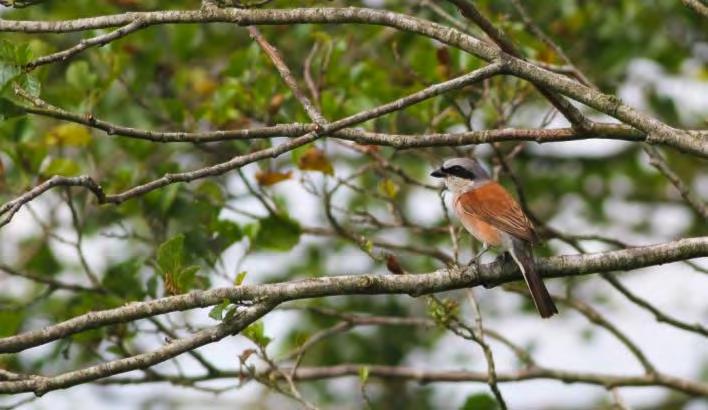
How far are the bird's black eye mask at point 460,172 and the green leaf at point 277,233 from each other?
97 cm

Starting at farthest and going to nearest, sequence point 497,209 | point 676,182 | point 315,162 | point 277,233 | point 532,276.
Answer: point 277,233
point 315,162
point 497,209
point 676,182
point 532,276

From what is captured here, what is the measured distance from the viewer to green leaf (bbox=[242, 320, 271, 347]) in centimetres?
527

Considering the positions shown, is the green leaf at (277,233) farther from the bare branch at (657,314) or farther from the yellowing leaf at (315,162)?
the bare branch at (657,314)

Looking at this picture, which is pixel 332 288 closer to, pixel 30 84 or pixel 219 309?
A: pixel 219 309

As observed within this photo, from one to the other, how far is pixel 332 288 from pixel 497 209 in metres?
2.07

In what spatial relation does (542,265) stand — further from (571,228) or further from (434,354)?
(434,354)

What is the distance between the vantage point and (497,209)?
6.09 m

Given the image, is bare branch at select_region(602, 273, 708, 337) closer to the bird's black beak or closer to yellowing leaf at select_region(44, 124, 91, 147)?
the bird's black beak

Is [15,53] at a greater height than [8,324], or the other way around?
[15,53]

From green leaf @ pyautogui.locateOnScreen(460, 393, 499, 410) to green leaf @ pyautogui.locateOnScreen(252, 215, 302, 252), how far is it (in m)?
1.47

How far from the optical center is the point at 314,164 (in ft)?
20.9

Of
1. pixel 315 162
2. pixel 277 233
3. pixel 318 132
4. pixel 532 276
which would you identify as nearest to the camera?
pixel 318 132

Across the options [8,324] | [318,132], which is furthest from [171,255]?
[8,324]

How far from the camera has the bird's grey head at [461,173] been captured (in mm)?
6461
